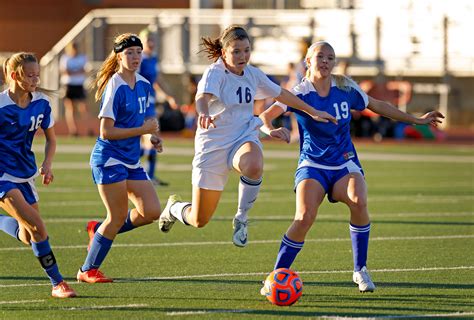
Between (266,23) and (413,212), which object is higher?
(266,23)

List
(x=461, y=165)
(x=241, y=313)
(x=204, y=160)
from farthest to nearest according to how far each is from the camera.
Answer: (x=461, y=165) → (x=204, y=160) → (x=241, y=313)

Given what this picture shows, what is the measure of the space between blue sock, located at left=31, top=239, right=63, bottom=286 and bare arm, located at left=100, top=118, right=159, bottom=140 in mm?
927

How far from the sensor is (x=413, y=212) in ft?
45.3

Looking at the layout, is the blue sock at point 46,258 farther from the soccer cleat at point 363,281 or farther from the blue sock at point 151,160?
the blue sock at point 151,160

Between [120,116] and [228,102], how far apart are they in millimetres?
824

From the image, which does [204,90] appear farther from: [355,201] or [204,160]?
[355,201]

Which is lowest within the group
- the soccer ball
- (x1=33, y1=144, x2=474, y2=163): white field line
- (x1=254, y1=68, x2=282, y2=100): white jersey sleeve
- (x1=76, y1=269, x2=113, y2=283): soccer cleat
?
(x1=33, y1=144, x2=474, y2=163): white field line

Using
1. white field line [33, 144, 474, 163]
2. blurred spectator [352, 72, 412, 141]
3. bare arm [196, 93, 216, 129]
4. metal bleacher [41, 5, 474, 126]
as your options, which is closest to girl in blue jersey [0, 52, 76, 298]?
bare arm [196, 93, 216, 129]

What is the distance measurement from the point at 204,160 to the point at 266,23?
2306 centimetres

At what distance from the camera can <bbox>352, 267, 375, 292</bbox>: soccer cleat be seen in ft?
27.5

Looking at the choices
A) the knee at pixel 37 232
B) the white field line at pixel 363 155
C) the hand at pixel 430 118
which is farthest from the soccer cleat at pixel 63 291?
the white field line at pixel 363 155

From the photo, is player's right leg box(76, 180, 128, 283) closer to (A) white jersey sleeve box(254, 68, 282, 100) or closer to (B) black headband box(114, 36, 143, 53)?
(B) black headband box(114, 36, 143, 53)

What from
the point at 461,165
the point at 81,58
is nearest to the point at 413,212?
the point at 461,165

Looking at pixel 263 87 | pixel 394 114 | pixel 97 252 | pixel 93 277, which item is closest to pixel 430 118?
pixel 394 114
